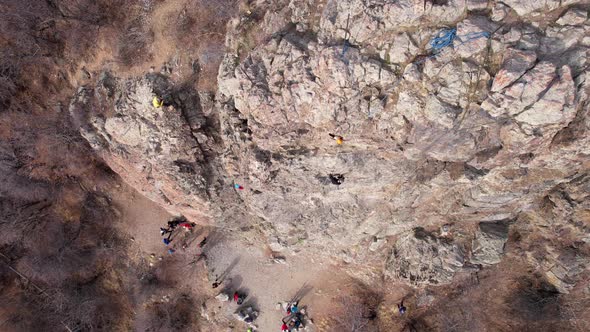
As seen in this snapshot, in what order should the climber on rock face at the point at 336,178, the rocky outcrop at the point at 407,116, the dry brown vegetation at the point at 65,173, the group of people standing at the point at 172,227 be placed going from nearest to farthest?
the rocky outcrop at the point at 407,116 < the climber on rock face at the point at 336,178 < the dry brown vegetation at the point at 65,173 < the group of people standing at the point at 172,227

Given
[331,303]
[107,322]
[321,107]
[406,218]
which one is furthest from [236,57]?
[107,322]

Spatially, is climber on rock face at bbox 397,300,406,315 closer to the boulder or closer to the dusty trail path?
the dusty trail path

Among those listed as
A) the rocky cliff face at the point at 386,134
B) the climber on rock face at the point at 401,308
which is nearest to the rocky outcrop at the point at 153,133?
the rocky cliff face at the point at 386,134

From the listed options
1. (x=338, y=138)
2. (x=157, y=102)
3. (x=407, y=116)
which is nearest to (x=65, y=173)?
(x=157, y=102)

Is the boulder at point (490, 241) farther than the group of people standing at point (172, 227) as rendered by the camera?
No

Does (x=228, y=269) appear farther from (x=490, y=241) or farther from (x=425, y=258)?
(x=490, y=241)

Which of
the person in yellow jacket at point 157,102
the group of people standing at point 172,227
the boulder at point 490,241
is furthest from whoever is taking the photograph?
the group of people standing at point 172,227

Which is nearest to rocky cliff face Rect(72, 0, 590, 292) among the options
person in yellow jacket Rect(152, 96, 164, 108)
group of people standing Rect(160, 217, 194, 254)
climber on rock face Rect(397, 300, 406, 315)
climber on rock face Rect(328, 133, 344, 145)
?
climber on rock face Rect(328, 133, 344, 145)

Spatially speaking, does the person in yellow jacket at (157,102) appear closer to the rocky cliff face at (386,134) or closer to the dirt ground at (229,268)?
A: the rocky cliff face at (386,134)
